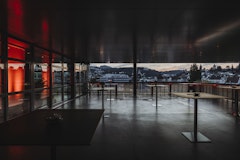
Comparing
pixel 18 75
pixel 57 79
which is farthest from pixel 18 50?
pixel 57 79

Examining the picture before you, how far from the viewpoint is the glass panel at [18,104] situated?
21.2 ft

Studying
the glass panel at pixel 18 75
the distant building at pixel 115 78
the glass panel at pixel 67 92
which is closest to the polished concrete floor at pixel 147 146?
the glass panel at pixel 18 75

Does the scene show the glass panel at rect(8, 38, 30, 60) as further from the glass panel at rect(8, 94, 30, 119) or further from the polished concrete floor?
the polished concrete floor

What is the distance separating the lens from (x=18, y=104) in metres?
7.41

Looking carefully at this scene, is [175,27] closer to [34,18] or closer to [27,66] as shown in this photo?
[34,18]

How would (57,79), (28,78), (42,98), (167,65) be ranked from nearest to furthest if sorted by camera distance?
(28,78)
(42,98)
(57,79)
(167,65)

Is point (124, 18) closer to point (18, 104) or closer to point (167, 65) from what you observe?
point (18, 104)

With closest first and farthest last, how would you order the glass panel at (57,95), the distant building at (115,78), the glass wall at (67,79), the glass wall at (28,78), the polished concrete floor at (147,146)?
1. the polished concrete floor at (147,146)
2. the glass wall at (28,78)
3. the glass panel at (57,95)
4. the glass wall at (67,79)
5. the distant building at (115,78)

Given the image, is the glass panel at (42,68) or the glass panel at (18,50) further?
the glass panel at (42,68)

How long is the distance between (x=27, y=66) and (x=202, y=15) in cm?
591

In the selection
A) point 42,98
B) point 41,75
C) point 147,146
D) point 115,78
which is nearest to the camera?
point 147,146

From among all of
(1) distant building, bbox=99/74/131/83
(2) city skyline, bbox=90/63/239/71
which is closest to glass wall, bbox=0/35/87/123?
(1) distant building, bbox=99/74/131/83

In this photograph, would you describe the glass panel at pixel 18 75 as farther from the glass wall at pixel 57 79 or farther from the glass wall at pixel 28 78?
the glass wall at pixel 57 79

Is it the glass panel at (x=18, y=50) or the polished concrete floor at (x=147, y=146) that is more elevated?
the glass panel at (x=18, y=50)
